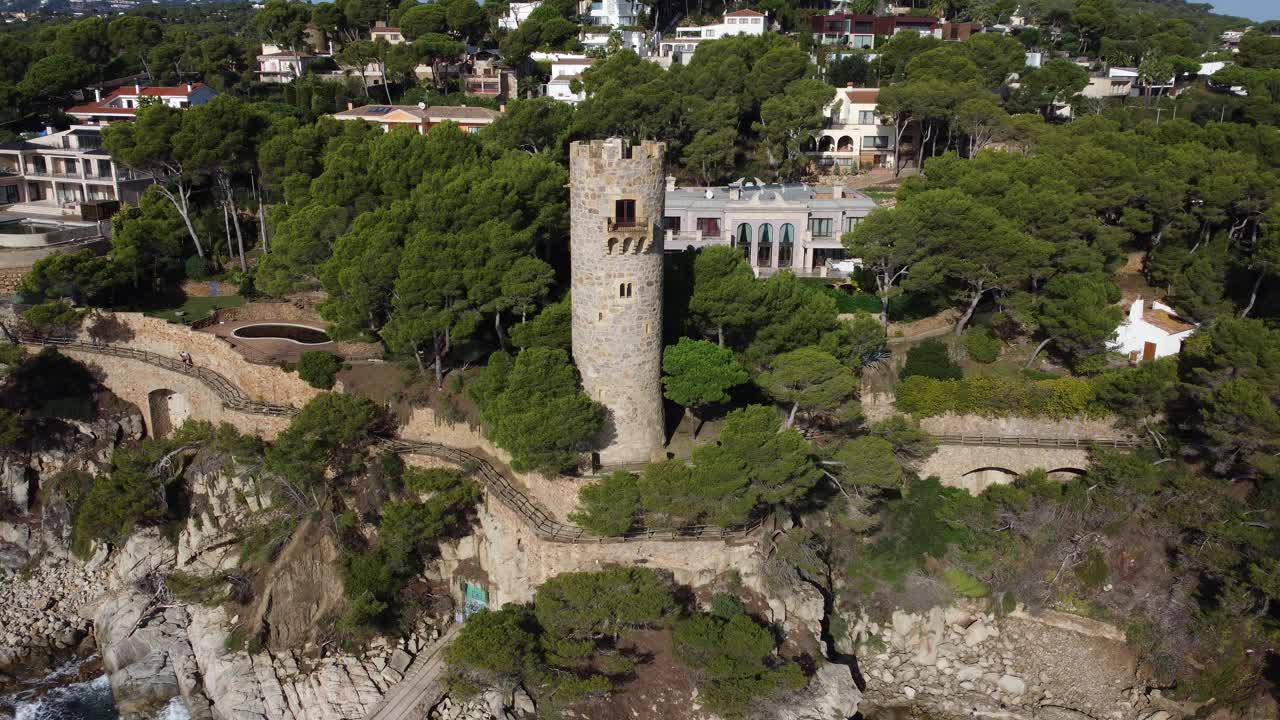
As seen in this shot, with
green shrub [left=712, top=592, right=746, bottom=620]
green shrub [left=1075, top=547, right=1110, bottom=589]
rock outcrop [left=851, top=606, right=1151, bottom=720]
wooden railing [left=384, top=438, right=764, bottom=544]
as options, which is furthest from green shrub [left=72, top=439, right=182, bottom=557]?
green shrub [left=1075, top=547, right=1110, bottom=589]


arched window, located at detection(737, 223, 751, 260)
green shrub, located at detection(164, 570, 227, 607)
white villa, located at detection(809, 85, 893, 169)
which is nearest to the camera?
green shrub, located at detection(164, 570, 227, 607)

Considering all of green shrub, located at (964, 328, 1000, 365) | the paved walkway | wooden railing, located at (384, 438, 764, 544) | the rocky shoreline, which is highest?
green shrub, located at (964, 328, 1000, 365)

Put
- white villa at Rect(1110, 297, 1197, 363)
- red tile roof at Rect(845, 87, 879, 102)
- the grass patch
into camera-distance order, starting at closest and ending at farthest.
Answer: white villa at Rect(1110, 297, 1197, 363) < the grass patch < red tile roof at Rect(845, 87, 879, 102)

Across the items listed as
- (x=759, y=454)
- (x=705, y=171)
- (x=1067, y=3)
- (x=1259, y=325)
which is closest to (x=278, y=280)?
(x=759, y=454)

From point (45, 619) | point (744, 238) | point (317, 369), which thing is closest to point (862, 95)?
point (744, 238)

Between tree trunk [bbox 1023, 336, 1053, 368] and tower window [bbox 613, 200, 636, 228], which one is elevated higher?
tower window [bbox 613, 200, 636, 228]

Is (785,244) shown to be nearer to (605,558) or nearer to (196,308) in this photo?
(605,558)

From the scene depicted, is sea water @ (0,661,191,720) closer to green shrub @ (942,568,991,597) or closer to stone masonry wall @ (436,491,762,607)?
stone masonry wall @ (436,491,762,607)

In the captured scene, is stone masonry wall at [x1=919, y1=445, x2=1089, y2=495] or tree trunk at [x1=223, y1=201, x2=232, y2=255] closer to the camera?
stone masonry wall at [x1=919, y1=445, x2=1089, y2=495]
